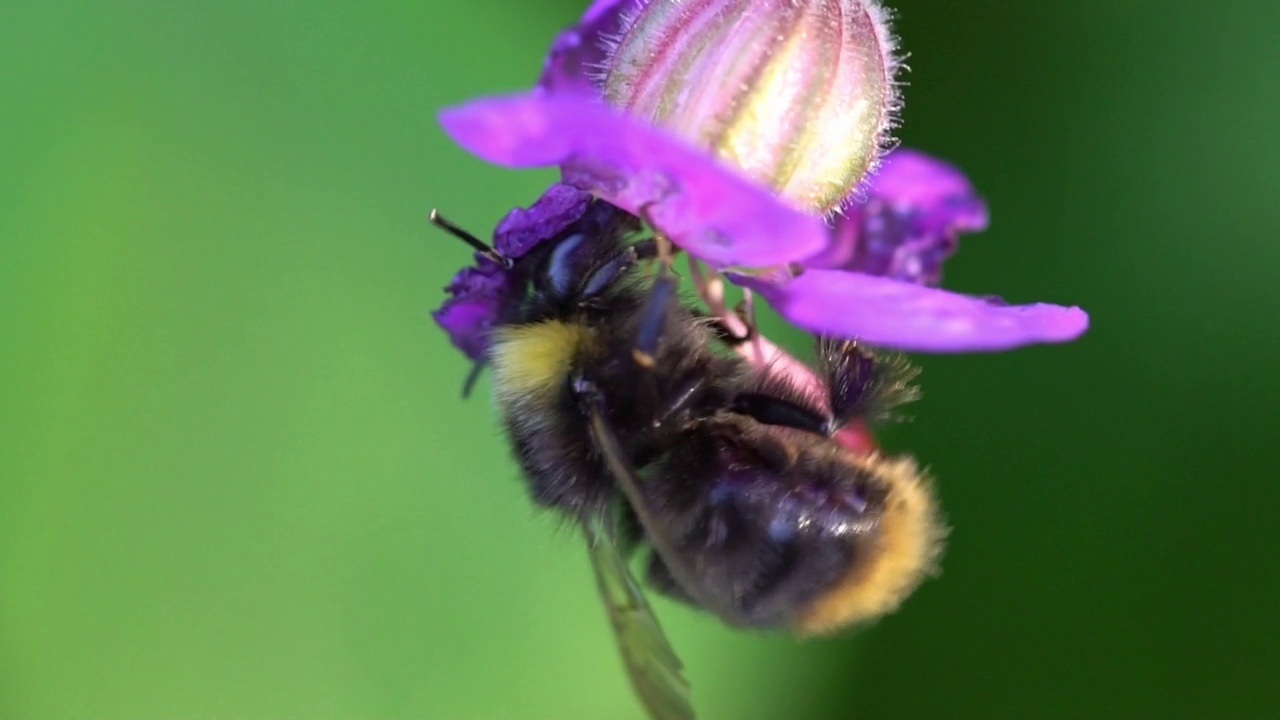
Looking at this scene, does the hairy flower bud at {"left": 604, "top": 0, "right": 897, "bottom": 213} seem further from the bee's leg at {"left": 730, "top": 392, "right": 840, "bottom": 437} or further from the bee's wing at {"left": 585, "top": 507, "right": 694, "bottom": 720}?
the bee's wing at {"left": 585, "top": 507, "right": 694, "bottom": 720}

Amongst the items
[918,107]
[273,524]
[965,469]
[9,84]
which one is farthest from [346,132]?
[965,469]

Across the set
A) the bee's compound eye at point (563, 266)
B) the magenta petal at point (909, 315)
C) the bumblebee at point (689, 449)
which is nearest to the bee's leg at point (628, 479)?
the bumblebee at point (689, 449)

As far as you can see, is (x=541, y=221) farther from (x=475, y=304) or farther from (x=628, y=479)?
(x=628, y=479)

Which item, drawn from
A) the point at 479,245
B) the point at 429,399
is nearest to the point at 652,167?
the point at 479,245

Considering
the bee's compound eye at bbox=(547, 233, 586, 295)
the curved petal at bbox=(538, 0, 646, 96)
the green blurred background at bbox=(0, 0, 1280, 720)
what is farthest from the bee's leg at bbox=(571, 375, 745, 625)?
the green blurred background at bbox=(0, 0, 1280, 720)

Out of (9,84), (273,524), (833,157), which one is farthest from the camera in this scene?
(273,524)

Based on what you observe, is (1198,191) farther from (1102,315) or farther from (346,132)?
(346,132)
